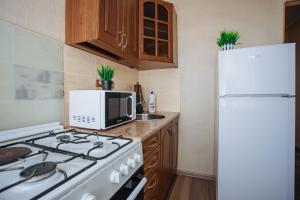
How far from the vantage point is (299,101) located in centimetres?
287

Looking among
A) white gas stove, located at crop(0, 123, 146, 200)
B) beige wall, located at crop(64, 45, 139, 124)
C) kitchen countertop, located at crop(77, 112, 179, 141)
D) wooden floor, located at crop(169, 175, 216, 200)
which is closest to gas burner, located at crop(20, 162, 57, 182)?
white gas stove, located at crop(0, 123, 146, 200)

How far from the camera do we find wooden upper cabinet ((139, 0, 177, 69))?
60.7 inches

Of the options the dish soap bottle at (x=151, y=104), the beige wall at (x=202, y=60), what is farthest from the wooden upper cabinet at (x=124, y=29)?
the dish soap bottle at (x=151, y=104)

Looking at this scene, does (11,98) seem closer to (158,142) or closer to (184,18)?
(158,142)

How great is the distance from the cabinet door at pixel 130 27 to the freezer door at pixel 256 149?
0.93m

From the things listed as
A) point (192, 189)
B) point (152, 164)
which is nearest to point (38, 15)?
point (152, 164)

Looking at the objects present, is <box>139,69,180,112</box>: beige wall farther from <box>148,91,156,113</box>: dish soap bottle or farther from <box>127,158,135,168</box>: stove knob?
<box>127,158,135,168</box>: stove knob

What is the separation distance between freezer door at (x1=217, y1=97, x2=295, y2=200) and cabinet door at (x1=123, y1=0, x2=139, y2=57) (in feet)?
3.06

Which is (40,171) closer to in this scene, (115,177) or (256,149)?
(115,177)

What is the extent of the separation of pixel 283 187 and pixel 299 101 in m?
2.60

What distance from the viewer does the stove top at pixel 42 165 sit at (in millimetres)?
362

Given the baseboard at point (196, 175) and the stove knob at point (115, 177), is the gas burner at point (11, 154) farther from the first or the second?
the baseboard at point (196, 175)

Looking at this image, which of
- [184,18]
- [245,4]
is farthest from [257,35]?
[184,18]

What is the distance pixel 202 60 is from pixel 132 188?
1.69 metres
